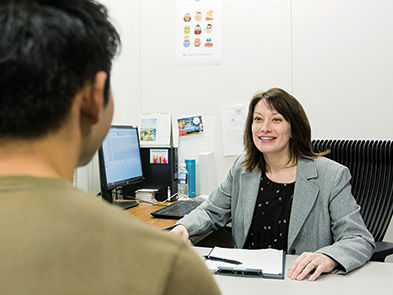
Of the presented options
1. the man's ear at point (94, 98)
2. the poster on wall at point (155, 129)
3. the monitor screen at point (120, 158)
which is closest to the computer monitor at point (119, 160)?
the monitor screen at point (120, 158)

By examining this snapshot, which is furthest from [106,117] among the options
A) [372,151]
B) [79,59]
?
[372,151]

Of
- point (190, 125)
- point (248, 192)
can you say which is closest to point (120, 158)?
point (190, 125)

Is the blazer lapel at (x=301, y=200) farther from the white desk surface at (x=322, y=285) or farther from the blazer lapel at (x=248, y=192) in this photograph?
the white desk surface at (x=322, y=285)

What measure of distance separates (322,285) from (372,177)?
3.09ft

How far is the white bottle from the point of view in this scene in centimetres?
279

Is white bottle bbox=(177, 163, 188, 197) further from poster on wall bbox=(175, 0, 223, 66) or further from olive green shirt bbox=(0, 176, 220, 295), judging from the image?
olive green shirt bbox=(0, 176, 220, 295)

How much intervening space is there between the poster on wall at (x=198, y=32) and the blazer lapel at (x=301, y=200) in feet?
4.14

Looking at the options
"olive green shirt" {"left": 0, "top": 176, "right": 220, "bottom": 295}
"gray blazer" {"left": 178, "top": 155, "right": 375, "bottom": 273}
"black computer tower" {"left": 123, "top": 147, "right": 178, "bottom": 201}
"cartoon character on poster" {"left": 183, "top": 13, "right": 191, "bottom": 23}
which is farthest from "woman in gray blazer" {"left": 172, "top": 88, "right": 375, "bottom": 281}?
"olive green shirt" {"left": 0, "top": 176, "right": 220, "bottom": 295}

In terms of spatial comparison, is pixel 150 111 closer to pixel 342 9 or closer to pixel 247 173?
pixel 247 173

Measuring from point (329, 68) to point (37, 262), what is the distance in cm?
249

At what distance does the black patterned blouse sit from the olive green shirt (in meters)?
1.42

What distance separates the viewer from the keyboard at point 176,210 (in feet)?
7.08

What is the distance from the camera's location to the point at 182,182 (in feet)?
9.14

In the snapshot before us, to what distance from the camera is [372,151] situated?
2.03 metres
